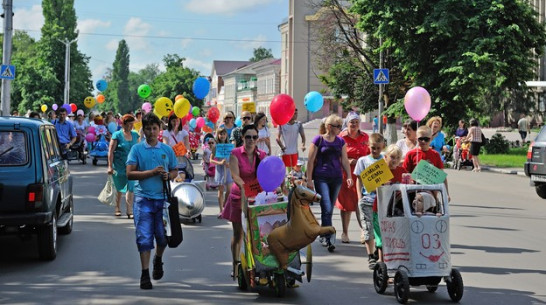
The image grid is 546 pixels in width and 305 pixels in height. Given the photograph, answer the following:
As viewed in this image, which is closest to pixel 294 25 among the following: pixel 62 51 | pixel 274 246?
pixel 62 51

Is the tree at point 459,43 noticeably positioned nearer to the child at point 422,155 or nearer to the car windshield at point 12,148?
the child at point 422,155

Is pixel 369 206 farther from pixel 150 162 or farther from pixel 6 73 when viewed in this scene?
pixel 6 73

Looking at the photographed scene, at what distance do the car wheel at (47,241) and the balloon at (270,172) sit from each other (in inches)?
119

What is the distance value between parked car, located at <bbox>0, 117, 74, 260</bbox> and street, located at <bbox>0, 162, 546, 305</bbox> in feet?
1.47

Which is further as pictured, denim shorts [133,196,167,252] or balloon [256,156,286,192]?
denim shorts [133,196,167,252]

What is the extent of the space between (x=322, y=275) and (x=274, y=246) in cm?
172

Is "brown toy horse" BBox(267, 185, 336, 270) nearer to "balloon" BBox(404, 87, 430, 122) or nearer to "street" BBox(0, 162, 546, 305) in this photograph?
"street" BBox(0, 162, 546, 305)

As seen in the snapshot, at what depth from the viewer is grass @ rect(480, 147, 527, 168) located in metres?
31.8

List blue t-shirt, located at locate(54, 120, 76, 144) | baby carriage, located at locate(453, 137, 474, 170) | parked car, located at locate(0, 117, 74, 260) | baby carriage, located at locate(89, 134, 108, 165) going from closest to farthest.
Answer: parked car, located at locate(0, 117, 74, 260) < blue t-shirt, located at locate(54, 120, 76, 144) < baby carriage, located at locate(89, 134, 108, 165) < baby carriage, located at locate(453, 137, 474, 170)

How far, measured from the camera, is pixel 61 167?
1135cm

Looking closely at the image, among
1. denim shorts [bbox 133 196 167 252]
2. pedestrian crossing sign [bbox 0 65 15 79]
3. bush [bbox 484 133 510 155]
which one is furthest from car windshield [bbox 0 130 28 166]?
bush [bbox 484 133 510 155]

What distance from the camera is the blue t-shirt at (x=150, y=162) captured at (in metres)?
8.45

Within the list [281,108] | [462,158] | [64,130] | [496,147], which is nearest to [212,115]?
[64,130]

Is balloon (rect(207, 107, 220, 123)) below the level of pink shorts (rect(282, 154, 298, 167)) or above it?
above
